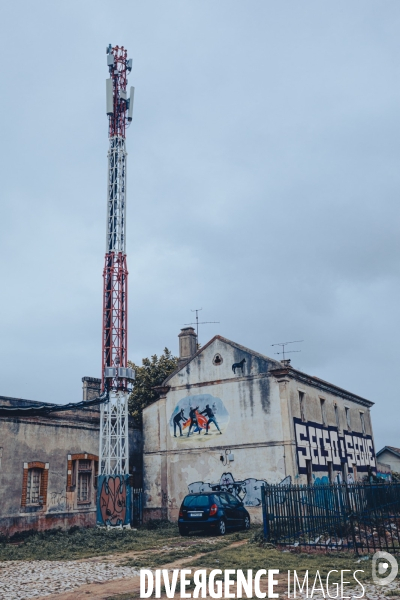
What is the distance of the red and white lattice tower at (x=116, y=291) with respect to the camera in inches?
934

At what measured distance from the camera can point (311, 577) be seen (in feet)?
33.0

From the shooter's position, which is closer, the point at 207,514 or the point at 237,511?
the point at 207,514

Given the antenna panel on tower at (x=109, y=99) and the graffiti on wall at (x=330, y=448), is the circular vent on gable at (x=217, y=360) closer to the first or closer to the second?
the graffiti on wall at (x=330, y=448)

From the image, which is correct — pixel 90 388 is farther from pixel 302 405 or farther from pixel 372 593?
pixel 372 593

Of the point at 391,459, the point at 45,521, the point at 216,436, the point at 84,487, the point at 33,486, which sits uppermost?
the point at 216,436

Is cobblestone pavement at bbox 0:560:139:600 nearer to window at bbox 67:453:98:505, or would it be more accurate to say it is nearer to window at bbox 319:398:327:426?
window at bbox 67:453:98:505

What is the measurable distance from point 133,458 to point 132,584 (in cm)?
1675

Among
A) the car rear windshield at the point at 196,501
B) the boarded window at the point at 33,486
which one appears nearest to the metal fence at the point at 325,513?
the car rear windshield at the point at 196,501

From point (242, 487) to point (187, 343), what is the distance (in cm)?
819

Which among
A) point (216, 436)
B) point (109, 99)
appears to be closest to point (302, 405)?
point (216, 436)

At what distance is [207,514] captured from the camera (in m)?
17.9

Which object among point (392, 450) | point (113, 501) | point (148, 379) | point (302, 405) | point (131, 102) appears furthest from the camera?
point (392, 450)

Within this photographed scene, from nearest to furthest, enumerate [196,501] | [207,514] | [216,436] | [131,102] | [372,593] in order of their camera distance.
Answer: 1. [372,593]
2. [207,514]
3. [196,501]
4. [216,436]
5. [131,102]

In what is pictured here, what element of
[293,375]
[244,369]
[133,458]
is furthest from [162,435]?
→ [293,375]
